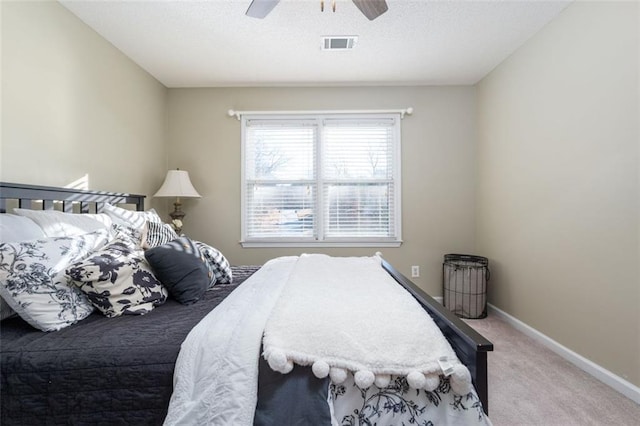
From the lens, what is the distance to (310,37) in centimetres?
231

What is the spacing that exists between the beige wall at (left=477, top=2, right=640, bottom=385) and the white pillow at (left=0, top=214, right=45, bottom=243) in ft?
10.8

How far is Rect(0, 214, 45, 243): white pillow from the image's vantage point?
124cm

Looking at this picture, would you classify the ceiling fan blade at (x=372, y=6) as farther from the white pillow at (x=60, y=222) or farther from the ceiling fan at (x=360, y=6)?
the white pillow at (x=60, y=222)

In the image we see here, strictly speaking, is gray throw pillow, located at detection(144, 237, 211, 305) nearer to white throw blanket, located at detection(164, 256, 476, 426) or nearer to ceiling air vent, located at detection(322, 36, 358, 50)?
white throw blanket, located at detection(164, 256, 476, 426)

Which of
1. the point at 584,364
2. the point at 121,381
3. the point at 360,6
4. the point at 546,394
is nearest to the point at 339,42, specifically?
the point at 360,6

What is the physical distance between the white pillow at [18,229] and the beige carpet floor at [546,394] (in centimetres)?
255

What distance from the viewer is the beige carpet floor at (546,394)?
1468 mm

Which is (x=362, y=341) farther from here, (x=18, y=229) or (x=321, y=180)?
(x=321, y=180)

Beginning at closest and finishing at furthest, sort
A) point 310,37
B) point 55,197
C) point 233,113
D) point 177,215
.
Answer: point 55,197 → point 310,37 → point 177,215 → point 233,113

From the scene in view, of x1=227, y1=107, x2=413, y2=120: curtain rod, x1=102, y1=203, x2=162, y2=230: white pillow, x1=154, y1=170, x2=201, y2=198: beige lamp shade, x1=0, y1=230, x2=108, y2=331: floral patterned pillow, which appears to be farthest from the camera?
x1=227, y1=107, x2=413, y2=120: curtain rod

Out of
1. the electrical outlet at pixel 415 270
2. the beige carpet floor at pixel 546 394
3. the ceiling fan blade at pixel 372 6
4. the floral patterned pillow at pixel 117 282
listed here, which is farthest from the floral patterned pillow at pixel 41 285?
the electrical outlet at pixel 415 270

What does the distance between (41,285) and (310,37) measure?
241 cm

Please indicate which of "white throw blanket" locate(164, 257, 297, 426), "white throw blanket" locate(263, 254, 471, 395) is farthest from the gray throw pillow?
"white throw blanket" locate(263, 254, 471, 395)

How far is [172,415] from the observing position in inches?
34.1
